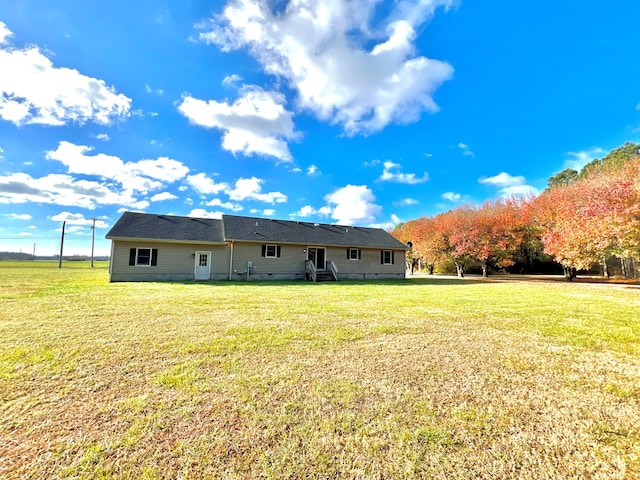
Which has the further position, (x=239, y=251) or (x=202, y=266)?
(x=239, y=251)

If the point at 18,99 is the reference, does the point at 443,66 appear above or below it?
above

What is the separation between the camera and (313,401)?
116 inches

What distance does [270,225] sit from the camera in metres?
20.2

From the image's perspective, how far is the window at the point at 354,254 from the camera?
806 inches

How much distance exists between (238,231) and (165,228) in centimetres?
447

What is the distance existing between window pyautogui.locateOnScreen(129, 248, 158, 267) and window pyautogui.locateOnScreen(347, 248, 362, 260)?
42.1 ft

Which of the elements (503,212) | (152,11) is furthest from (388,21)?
(503,212)

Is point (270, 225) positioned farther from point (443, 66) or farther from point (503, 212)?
point (503, 212)

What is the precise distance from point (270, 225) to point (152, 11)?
507 inches

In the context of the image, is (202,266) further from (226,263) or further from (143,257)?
(143,257)

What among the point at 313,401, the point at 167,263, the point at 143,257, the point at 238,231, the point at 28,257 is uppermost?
the point at 238,231

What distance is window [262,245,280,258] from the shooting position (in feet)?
59.3

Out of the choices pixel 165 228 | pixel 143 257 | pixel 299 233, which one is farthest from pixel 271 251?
pixel 143 257

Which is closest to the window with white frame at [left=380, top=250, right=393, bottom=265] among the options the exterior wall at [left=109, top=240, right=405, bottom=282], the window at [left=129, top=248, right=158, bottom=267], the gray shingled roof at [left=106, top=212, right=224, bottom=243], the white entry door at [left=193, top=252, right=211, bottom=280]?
the exterior wall at [left=109, top=240, right=405, bottom=282]
